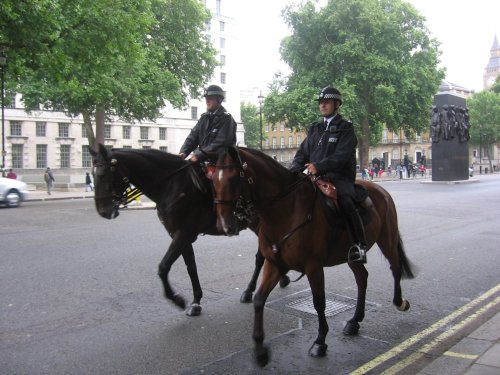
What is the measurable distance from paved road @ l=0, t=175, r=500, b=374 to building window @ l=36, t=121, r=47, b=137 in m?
50.9

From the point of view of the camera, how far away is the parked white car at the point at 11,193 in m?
19.9

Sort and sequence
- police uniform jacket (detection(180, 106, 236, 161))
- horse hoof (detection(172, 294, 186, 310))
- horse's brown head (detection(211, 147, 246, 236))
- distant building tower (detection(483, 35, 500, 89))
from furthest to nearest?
distant building tower (detection(483, 35, 500, 89)), police uniform jacket (detection(180, 106, 236, 161)), horse hoof (detection(172, 294, 186, 310)), horse's brown head (detection(211, 147, 246, 236))

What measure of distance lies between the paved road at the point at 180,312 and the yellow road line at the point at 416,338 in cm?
5

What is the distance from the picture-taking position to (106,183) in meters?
4.98

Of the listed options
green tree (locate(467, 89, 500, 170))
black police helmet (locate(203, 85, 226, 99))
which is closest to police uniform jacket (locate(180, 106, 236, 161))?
black police helmet (locate(203, 85, 226, 99))

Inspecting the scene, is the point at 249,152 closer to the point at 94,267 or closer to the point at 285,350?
the point at 285,350

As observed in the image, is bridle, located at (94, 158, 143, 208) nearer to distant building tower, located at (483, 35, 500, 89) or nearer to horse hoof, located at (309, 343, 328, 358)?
horse hoof, located at (309, 343, 328, 358)

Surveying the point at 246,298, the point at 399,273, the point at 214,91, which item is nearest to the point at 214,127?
the point at 214,91

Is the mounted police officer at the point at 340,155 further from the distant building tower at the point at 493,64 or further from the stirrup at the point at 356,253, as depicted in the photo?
the distant building tower at the point at 493,64

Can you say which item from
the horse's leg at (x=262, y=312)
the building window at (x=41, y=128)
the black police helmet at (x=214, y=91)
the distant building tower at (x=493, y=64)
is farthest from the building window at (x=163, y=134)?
the distant building tower at (x=493, y=64)

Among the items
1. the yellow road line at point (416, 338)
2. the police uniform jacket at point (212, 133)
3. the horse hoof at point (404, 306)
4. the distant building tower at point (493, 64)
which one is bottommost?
the yellow road line at point (416, 338)

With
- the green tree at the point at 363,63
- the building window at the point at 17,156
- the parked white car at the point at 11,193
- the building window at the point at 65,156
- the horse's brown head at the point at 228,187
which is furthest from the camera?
the building window at the point at 65,156

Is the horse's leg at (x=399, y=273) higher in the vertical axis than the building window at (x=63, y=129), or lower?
lower

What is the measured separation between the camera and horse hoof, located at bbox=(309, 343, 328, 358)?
4.20 meters
